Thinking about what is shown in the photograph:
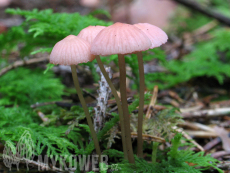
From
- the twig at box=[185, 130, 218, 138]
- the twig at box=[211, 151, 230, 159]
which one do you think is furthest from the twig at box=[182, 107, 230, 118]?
the twig at box=[211, 151, 230, 159]

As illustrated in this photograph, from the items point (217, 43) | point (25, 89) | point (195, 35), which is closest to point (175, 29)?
point (195, 35)

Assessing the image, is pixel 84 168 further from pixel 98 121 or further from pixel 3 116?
pixel 3 116

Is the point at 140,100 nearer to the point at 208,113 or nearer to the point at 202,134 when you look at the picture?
the point at 202,134

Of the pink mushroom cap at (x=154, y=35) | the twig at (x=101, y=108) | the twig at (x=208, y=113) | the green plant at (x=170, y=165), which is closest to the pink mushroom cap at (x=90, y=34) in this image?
the pink mushroom cap at (x=154, y=35)

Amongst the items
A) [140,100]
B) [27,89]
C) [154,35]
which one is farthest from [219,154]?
[27,89]

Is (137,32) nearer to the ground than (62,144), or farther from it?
farther from it

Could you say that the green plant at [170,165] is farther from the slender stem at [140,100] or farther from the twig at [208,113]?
the twig at [208,113]
